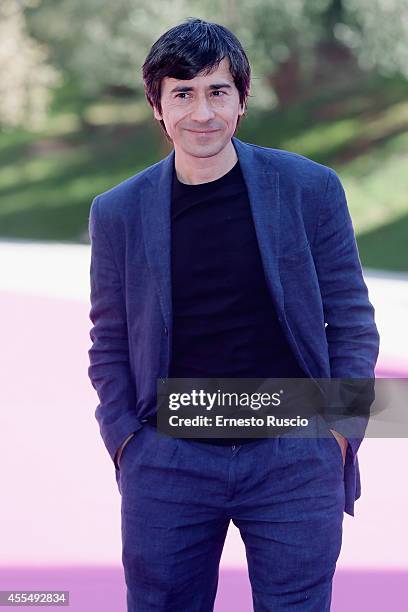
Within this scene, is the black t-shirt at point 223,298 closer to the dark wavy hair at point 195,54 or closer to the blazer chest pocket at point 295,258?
A: the blazer chest pocket at point 295,258

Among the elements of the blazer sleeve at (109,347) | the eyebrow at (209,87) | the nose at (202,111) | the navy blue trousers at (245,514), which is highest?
the eyebrow at (209,87)

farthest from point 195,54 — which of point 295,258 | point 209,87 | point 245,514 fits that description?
point 245,514

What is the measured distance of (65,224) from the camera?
24531mm

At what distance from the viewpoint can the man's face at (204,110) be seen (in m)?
2.24

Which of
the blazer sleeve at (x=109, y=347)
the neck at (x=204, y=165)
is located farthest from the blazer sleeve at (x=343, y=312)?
the blazer sleeve at (x=109, y=347)

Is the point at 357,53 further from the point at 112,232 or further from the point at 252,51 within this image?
the point at 112,232

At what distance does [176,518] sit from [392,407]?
16.1ft

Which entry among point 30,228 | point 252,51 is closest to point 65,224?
point 30,228

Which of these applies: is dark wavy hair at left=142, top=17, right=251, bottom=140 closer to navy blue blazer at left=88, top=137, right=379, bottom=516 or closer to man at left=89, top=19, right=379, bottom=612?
man at left=89, top=19, right=379, bottom=612

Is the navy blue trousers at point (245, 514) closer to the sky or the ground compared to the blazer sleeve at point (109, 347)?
closer to the ground

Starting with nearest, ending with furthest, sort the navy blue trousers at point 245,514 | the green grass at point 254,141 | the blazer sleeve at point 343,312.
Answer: the navy blue trousers at point 245,514 → the blazer sleeve at point 343,312 → the green grass at point 254,141

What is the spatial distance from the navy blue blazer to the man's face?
0.11 meters

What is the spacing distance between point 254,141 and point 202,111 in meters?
21.9

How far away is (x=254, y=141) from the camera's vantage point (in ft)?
78.0
